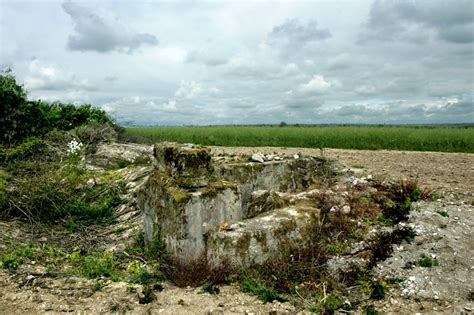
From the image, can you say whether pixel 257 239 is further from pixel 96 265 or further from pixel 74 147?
pixel 74 147

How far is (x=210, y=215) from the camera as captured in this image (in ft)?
15.9

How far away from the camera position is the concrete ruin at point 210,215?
4.68 m

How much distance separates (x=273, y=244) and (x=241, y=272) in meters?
0.51

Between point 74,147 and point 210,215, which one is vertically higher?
point 74,147

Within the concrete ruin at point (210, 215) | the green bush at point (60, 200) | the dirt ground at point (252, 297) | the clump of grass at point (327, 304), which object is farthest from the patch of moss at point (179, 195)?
the green bush at point (60, 200)

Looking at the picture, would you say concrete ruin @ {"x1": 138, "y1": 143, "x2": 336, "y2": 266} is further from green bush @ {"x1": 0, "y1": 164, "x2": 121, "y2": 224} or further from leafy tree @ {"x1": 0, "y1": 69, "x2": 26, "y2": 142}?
leafy tree @ {"x1": 0, "y1": 69, "x2": 26, "y2": 142}

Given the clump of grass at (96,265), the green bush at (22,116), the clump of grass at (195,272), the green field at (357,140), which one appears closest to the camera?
the clump of grass at (195,272)

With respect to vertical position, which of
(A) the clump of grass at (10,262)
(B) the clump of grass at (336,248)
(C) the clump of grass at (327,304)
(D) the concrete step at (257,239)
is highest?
(D) the concrete step at (257,239)

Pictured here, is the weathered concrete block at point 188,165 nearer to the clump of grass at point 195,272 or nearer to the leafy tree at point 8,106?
the clump of grass at point 195,272

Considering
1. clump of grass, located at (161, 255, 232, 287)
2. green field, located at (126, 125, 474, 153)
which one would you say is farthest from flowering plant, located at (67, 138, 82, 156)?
clump of grass, located at (161, 255, 232, 287)

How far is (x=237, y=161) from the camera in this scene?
7.09m

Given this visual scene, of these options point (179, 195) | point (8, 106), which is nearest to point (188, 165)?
point (179, 195)

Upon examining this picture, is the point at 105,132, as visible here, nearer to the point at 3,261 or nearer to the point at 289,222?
the point at 3,261

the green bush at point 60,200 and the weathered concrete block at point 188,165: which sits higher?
the weathered concrete block at point 188,165
